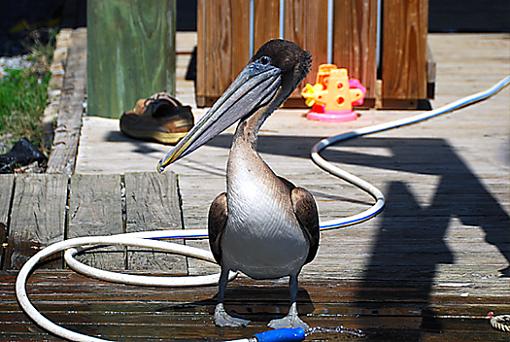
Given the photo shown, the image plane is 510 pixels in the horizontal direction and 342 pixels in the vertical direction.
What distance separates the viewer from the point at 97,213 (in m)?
4.91

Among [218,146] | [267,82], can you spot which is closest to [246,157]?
[267,82]

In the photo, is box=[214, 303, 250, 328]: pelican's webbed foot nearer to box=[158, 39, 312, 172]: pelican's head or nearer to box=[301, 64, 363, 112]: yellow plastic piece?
box=[158, 39, 312, 172]: pelican's head

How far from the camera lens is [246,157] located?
340 centimetres

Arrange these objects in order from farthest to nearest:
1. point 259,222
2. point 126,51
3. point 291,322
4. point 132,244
Result: 1. point 126,51
2. point 132,244
3. point 291,322
4. point 259,222

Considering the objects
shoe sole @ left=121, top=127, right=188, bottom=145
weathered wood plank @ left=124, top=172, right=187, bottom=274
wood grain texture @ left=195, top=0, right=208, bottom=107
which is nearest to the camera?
weathered wood plank @ left=124, top=172, right=187, bottom=274

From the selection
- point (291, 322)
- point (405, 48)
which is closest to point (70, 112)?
point (405, 48)

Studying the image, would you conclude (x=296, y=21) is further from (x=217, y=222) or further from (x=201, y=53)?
(x=217, y=222)

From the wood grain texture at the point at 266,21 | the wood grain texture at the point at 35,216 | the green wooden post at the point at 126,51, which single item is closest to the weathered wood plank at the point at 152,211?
the wood grain texture at the point at 35,216

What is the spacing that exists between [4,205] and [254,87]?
1980 millimetres

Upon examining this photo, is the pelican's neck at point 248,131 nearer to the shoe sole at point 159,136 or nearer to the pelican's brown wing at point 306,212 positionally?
the pelican's brown wing at point 306,212

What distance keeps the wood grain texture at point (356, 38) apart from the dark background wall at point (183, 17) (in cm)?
264

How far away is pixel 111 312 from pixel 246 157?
0.81m

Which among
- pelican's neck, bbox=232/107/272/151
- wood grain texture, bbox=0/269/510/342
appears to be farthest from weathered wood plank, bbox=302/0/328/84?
pelican's neck, bbox=232/107/272/151

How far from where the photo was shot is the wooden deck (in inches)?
147
